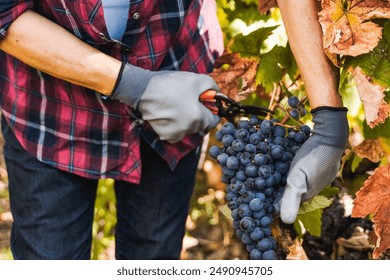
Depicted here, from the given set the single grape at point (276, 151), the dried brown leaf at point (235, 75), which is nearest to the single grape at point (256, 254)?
the single grape at point (276, 151)

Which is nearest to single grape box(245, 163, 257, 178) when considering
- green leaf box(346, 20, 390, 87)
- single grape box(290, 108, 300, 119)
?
single grape box(290, 108, 300, 119)

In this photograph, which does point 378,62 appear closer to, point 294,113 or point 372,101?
point 372,101

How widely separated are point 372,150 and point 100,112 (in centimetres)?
77

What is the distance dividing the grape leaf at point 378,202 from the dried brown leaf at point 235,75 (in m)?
0.55

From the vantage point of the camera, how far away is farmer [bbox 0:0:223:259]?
59.8 inches

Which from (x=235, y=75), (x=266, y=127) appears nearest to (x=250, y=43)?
(x=235, y=75)

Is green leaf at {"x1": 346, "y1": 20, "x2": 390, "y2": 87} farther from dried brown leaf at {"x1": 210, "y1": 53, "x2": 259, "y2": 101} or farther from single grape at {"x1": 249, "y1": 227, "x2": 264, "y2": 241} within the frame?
dried brown leaf at {"x1": 210, "y1": 53, "x2": 259, "y2": 101}

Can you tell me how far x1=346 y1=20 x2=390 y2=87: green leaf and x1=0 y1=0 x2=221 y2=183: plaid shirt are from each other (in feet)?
1.96

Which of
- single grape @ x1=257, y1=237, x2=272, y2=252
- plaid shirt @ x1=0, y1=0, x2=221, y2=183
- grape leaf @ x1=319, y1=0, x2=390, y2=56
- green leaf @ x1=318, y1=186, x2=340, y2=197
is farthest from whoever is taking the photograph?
plaid shirt @ x1=0, y1=0, x2=221, y2=183

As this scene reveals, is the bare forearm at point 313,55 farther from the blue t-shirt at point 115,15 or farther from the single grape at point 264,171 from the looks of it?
the blue t-shirt at point 115,15

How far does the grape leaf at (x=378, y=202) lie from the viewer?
4.30ft

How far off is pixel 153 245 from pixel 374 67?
1103 millimetres

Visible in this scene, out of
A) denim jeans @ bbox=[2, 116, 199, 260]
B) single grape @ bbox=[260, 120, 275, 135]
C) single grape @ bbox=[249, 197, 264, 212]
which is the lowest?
denim jeans @ bbox=[2, 116, 199, 260]
